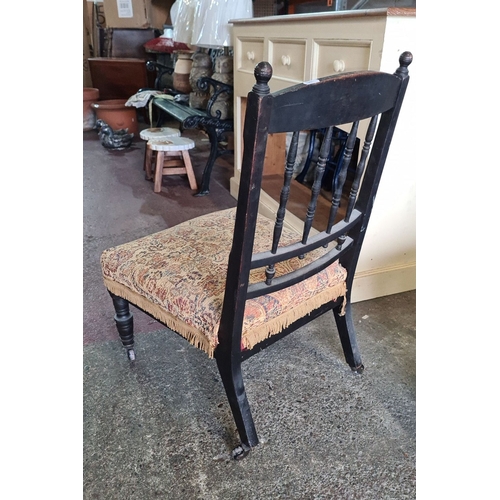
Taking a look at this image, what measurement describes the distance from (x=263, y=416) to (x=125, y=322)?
1.73 ft

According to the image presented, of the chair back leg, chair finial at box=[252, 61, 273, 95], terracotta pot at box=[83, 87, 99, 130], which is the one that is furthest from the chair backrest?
terracotta pot at box=[83, 87, 99, 130]

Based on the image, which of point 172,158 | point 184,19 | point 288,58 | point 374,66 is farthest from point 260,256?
point 184,19

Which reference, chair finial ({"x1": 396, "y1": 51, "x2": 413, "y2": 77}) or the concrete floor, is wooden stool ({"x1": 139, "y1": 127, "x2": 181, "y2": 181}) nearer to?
the concrete floor

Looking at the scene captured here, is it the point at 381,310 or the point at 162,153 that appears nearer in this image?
the point at 381,310

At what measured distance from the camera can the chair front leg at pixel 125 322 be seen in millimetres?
1305

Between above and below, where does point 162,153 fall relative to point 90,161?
above

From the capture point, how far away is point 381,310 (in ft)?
5.67

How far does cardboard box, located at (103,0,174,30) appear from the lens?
4.91 meters

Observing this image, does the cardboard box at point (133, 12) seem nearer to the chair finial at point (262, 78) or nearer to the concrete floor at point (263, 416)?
the concrete floor at point (263, 416)
